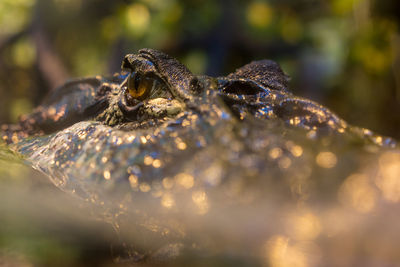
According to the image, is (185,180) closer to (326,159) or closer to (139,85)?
(326,159)

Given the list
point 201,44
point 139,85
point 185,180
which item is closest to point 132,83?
point 139,85

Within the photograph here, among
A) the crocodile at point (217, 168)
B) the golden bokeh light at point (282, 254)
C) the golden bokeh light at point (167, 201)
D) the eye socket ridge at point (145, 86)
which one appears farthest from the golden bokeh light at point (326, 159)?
the eye socket ridge at point (145, 86)

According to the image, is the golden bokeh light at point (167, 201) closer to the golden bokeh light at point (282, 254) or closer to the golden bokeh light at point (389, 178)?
the golden bokeh light at point (282, 254)

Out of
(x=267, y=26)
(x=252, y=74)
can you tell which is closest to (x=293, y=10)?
(x=267, y=26)

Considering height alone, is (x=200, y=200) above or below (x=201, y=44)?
below

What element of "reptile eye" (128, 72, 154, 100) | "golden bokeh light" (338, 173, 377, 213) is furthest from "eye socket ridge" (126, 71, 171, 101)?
"golden bokeh light" (338, 173, 377, 213)

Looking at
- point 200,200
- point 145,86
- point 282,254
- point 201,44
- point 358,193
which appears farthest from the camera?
point 201,44
